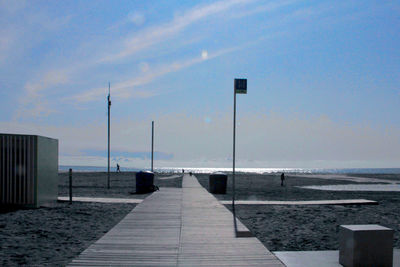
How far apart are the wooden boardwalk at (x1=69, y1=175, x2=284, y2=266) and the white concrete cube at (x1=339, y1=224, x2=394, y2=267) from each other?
1204mm

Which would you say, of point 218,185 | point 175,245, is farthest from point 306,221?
point 218,185

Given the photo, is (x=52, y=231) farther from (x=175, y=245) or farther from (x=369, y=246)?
(x=369, y=246)

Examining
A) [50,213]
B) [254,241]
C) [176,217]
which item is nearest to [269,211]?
[176,217]

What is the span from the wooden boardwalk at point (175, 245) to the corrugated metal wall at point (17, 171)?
17.3 feet

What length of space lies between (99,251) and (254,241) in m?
3.23

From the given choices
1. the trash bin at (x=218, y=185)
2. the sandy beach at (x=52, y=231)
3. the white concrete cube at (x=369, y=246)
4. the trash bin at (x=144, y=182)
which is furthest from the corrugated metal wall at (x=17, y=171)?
the white concrete cube at (x=369, y=246)

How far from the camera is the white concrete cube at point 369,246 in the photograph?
609cm

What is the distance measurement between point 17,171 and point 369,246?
12.9 meters

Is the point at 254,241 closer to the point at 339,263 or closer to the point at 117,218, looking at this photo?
the point at 339,263

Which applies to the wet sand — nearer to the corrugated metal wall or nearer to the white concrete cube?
the white concrete cube

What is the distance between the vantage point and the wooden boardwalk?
6.73 meters

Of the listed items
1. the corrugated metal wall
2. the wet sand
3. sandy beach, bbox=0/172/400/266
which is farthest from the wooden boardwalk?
the corrugated metal wall

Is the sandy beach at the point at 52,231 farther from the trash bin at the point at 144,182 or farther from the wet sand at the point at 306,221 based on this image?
the trash bin at the point at 144,182

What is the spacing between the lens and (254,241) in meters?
8.44
